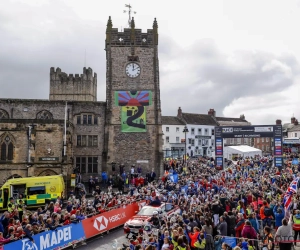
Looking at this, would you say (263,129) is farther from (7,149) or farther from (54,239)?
(54,239)

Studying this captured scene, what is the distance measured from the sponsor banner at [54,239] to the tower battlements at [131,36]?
2482cm

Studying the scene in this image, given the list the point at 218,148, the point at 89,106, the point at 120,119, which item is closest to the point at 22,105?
the point at 89,106

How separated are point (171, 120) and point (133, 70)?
33.2m

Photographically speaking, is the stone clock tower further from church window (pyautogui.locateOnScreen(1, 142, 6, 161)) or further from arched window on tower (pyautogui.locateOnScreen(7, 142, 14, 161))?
church window (pyautogui.locateOnScreen(1, 142, 6, 161))

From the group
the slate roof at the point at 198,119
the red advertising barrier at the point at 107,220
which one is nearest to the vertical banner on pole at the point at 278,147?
the red advertising barrier at the point at 107,220

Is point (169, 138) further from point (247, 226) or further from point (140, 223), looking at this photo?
point (247, 226)

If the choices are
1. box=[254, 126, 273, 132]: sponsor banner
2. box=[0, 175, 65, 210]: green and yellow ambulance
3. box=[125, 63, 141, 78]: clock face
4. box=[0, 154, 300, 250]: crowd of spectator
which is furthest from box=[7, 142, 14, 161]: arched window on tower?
box=[254, 126, 273, 132]: sponsor banner

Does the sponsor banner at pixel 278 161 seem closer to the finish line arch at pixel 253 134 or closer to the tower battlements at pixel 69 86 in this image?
the finish line arch at pixel 253 134

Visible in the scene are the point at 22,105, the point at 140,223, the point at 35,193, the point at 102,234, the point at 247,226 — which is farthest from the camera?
the point at 22,105

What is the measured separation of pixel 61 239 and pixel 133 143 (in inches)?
865

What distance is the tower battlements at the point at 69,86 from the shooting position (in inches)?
2111

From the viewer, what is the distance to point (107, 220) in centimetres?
1755

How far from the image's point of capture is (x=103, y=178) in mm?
32531

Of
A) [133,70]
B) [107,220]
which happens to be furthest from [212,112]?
[107,220]
